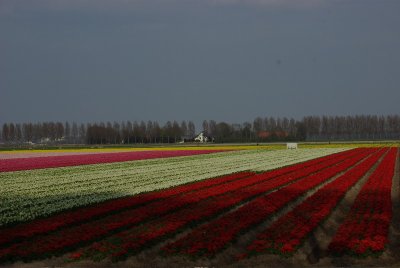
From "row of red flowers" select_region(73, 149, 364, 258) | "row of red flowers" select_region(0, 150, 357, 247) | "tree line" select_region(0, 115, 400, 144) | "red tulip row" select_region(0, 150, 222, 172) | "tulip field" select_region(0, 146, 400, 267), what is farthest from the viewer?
"tree line" select_region(0, 115, 400, 144)

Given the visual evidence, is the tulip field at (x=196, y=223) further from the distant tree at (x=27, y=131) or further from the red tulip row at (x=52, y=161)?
the distant tree at (x=27, y=131)

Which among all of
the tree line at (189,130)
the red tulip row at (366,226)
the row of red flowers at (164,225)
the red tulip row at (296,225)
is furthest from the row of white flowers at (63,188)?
the tree line at (189,130)

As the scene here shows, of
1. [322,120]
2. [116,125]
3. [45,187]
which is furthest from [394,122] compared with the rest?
[45,187]

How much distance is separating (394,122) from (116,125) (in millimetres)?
84315

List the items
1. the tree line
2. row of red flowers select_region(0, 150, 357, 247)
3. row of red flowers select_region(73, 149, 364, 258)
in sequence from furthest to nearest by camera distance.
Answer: the tree line, row of red flowers select_region(0, 150, 357, 247), row of red flowers select_region(73, 149, 364, 258)

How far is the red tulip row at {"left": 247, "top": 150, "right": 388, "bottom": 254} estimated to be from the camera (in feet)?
36.1

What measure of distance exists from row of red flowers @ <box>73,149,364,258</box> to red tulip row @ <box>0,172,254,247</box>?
5.88 ft

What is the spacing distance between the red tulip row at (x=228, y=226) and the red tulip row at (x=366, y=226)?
2.13m

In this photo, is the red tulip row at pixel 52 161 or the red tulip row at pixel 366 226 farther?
the red tulip row at pixel 52 161

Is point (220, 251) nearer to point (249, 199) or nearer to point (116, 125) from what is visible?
point (249, 199)

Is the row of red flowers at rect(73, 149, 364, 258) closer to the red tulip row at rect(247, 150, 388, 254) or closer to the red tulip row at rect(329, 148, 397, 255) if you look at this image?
the red tulip row at rect(247, 150, 388, 254)

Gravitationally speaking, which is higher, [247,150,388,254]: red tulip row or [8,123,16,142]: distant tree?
[8,123,16,142]: distant tree

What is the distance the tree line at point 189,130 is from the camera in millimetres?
157000

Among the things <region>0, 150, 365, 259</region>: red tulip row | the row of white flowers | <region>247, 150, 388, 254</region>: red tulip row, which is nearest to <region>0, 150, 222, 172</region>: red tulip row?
the row of white flowers
